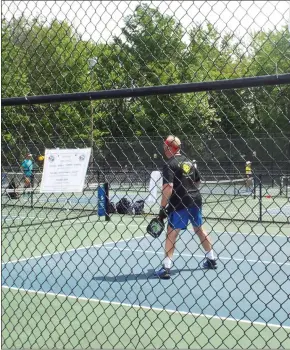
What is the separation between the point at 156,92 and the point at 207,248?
14.2 ft

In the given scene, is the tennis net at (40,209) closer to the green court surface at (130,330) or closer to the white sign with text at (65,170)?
the green court surface at (130,330)

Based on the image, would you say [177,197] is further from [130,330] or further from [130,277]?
[130,330]

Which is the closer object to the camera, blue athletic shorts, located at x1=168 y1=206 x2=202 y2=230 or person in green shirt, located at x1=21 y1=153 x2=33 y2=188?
blue athletic shorts, located at x1=168 y1=206 x2=202 y2=230

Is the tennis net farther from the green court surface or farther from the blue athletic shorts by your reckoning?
the green court surface

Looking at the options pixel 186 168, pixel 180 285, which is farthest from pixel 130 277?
pixel 186 168

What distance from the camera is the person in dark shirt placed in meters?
5.52

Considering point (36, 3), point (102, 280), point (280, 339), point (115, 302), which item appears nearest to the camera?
point (36, 3)

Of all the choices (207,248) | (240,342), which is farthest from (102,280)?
(240,342)

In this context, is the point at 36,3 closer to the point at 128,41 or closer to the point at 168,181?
the point at 128,41

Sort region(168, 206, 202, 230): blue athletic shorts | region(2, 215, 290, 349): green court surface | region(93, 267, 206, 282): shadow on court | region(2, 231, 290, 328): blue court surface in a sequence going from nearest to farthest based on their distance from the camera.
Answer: region(2, 215, 290, 349): green court surface < region(2, 231, 290, 328): blue court surface < region(168, 206, 202, 230): blue athletic shorts < region(93, 267, 206, 282): shadow on court

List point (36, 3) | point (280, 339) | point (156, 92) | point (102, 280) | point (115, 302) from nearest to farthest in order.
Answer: point (156, 92)
point (36, 3)
point (280, 339)
point (115, 302)
point (102, 280)

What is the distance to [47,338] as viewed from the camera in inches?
188

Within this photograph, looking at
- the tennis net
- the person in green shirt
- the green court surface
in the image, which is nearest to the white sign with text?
the green court surface

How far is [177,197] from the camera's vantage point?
6094mm
